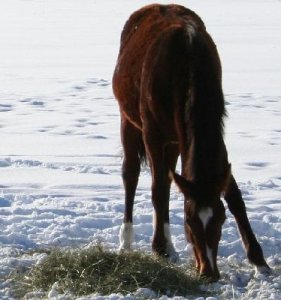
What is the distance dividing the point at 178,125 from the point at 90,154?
4.39 metres

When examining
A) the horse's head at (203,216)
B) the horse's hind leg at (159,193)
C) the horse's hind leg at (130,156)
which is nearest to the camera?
the horse's head at (203,216)

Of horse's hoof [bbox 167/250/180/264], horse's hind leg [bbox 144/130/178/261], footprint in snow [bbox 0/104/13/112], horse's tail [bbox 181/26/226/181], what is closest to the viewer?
horse's tail [bbox 181/26/226/181]

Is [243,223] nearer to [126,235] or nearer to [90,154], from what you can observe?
[126,235]

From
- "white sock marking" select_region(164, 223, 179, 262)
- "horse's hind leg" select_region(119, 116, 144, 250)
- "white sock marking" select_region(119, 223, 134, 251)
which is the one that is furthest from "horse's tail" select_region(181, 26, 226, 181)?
"horse's hind leg" select_region(119, 116, 144, 250)

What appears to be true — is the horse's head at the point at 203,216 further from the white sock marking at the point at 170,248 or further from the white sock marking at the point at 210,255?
the white sock marking at the point at 170,248

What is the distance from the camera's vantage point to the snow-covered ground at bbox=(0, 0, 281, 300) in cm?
623

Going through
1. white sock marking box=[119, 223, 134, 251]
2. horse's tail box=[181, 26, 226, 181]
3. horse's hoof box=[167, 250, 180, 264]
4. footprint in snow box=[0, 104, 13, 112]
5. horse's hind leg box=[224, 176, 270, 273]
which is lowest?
footprint in snow box=[0, 104, 13, 112]

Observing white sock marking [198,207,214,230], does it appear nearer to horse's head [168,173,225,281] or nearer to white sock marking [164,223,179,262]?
horse's head [168,173,225,281]

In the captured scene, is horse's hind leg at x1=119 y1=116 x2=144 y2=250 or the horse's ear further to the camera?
horse's hind leg at x1=119 y1=116 x2=144 y2=250

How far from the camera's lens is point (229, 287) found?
510 centimetres

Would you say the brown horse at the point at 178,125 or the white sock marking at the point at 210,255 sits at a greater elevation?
the brown horse at the point at 178,125

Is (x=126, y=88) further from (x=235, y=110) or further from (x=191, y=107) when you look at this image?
(x=235, y=110)

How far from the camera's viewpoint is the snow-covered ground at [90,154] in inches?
245

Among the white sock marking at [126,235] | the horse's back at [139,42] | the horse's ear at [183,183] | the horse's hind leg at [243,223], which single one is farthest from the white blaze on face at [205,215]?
the horse's back at [139,42]
